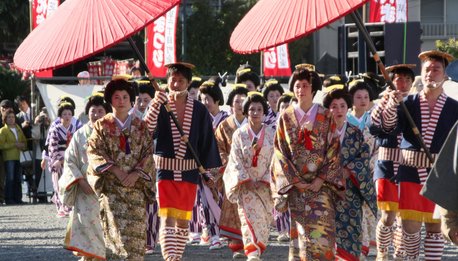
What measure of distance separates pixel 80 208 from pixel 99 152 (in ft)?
3.53

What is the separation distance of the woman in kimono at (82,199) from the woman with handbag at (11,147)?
10.7m

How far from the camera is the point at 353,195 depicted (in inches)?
404

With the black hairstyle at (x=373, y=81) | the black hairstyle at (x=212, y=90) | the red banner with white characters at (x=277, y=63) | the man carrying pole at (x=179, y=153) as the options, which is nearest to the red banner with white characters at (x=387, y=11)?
the red banner with white characters at (x=277, y=63)

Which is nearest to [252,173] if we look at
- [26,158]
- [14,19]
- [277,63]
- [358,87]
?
[358,87]

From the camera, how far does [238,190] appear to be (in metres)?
11.7

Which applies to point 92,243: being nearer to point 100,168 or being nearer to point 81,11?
point 100,168

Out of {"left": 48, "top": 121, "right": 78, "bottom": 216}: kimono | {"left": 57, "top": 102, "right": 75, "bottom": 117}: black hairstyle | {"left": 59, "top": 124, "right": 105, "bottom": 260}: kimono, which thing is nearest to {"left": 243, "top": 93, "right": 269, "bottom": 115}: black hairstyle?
{"left": 59, "top": 124, "right": 105, "bottom": 260}: kimono

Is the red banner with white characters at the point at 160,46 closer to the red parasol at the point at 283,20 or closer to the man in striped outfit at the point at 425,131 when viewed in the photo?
the man in striped outfit at the point at 425,131

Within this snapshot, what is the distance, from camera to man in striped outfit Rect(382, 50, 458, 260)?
9.55 m

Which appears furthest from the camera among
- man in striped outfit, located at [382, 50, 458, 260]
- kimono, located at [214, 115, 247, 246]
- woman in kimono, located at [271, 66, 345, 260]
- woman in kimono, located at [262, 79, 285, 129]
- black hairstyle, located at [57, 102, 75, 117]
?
black hairstyle, located at [57, 102, 75, 117]

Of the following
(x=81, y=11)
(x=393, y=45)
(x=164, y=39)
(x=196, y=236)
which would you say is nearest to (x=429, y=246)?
(x=81, y=11)

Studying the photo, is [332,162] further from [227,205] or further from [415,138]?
[227,205]

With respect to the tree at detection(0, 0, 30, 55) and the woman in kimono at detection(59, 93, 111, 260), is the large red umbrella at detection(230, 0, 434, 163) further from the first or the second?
the tree at detection(0, 0, 30, 55)

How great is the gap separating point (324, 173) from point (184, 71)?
7.02 ft
